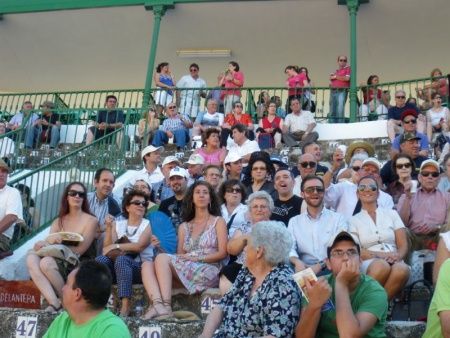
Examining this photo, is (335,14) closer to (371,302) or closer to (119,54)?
(119,54)

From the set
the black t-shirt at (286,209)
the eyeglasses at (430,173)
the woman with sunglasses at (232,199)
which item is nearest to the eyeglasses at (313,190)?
the black t-shirt at (286,209)

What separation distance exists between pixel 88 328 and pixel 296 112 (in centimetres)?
819

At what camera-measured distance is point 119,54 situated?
16.2 m

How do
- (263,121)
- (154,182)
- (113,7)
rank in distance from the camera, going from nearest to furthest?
1. (154,182)
2. (263,121)
3. (113,7)

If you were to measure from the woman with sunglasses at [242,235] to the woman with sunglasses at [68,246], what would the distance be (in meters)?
1.34

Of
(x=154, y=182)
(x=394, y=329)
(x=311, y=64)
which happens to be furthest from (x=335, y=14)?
(x=394, y=329)

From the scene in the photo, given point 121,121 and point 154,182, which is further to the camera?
point 121,121

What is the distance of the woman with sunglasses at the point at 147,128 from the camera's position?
11.4m

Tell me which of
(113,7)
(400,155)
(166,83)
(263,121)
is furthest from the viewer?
(113,7)

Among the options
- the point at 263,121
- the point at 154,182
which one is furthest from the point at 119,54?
the point at 154,182

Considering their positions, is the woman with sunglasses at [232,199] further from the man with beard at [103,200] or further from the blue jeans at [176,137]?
the blue jeans at [176,137]

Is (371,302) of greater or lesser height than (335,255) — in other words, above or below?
below

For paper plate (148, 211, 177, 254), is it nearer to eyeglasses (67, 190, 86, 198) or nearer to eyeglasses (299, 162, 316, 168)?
eyeglasses (67, 190, 86, 198)

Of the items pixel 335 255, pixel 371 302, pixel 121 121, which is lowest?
pixel 371 302
